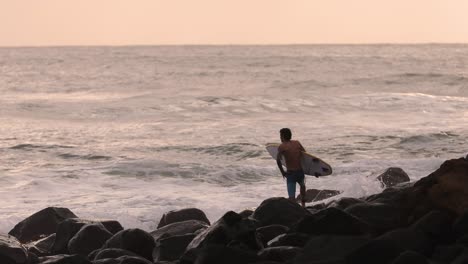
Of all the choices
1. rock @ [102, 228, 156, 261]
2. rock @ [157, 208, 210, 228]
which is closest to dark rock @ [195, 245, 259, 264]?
rock @ [102, 228, 156, 261]

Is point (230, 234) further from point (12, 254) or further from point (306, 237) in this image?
point (12, 254)

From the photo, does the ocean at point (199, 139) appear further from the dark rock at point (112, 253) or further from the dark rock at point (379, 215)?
the dark rock at point (379, 215)

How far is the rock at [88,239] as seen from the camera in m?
9.38

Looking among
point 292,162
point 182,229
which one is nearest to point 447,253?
point 182,229

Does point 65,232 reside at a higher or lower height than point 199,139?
higher

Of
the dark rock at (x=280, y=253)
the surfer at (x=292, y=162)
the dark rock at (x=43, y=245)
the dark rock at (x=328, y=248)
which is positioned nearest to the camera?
the dark rock at (x=328, y=248)

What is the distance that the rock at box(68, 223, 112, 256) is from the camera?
30.8 feet

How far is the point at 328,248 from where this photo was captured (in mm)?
7043

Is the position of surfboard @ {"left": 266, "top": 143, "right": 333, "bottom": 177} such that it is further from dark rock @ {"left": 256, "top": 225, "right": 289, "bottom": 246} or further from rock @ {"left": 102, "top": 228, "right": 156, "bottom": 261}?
rock @ {"left": 102, "top": 228, "right": 156, "bottom": 261}

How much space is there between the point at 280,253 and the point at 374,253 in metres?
1.03

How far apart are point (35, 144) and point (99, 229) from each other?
1527 centimetres

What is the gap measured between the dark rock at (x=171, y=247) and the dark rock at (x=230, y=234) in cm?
40

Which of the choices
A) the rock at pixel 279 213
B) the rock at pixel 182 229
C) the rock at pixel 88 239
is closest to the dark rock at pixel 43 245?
the rock at pixel 88 239

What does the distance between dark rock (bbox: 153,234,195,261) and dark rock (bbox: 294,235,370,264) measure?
1898 mm
